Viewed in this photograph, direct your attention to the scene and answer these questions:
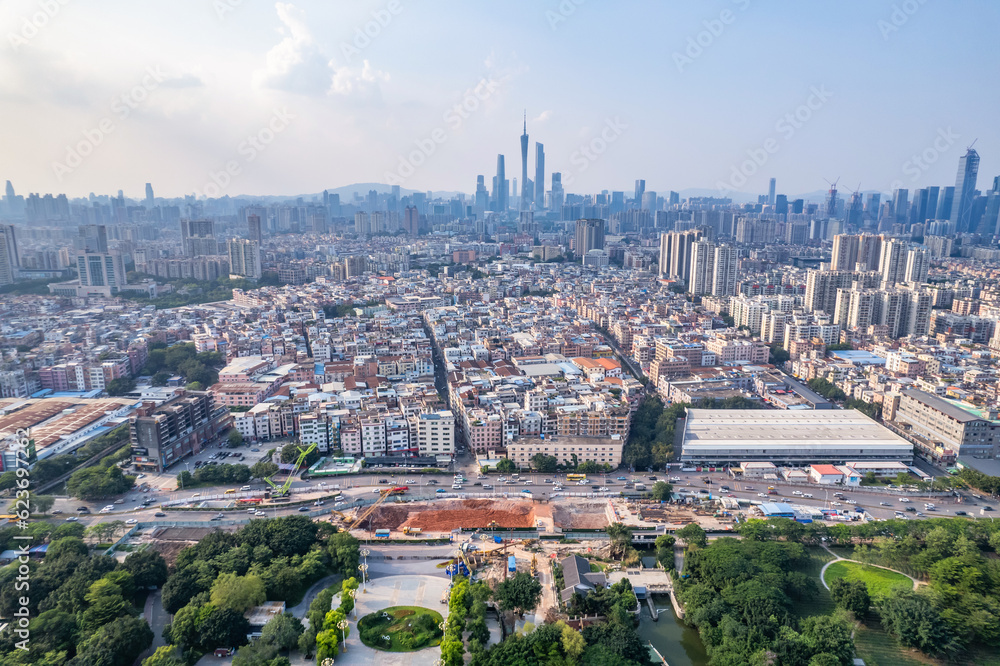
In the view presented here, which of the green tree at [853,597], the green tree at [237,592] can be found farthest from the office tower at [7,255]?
the green tree at [853,597]

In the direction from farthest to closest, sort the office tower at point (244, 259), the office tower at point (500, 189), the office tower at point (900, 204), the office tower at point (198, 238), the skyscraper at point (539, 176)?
1. the office tower at point (500, 189)
2. the skyscraper at point (539, 176)
3. the office tower at point (900, 204)
4. the office tower at point (198, 238)
5. the office tower at point (244, 259)

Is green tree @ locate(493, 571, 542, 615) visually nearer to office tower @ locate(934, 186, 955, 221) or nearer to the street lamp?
the street lamp

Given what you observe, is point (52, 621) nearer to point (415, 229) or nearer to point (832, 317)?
point (832, 317)

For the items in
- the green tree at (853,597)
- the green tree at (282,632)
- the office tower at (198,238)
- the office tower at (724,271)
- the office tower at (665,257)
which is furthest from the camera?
the office tower at (198,238)

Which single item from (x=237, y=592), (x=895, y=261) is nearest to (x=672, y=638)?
(x=237, y=592)

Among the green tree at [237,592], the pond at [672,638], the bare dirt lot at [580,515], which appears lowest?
the pond at [672,638]

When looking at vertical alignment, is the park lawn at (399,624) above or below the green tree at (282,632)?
below

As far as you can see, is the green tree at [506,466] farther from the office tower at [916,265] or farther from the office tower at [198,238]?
the office tower at [198,238]

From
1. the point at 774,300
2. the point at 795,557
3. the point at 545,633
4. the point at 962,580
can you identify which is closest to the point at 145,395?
the point at 545,633
